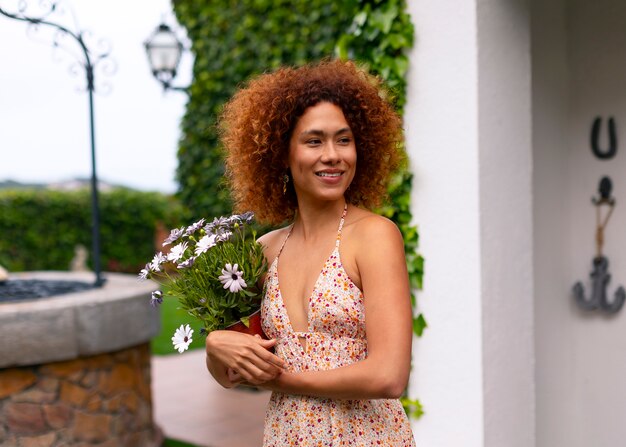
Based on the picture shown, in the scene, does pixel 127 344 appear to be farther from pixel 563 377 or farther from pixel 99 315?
pixel 563 377

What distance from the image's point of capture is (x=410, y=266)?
3016 mm

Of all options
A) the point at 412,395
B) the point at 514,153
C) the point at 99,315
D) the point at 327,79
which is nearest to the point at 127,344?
the point at 99,315

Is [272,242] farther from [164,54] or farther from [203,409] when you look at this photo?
[164,54]

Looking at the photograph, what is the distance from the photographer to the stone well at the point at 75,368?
3656 millimetres

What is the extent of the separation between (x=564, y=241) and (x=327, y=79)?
2063mm

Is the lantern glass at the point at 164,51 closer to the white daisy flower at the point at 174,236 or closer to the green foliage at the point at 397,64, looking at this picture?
the green foliage at the point at 397,64

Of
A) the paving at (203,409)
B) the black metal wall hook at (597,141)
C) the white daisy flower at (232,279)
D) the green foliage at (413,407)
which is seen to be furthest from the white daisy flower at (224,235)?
the paving at (203,409)

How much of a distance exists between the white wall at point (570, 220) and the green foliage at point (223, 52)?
63.3 inches

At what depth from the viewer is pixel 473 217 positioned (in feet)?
9.14

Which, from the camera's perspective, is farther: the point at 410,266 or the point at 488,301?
the point at 410,266

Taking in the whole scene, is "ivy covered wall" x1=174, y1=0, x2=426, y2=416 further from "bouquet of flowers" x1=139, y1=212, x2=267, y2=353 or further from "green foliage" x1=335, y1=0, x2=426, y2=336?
"bouquet of flowers" x1=139, y1=212, x2=267, y2=353

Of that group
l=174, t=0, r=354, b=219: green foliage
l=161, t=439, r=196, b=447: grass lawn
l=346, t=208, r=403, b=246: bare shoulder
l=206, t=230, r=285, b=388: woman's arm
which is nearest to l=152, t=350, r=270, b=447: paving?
l=161, t=439, r=196, b=447: grass lawn

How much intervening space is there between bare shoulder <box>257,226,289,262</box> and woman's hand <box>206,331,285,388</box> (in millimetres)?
318

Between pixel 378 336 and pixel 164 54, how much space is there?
17.4 feet
